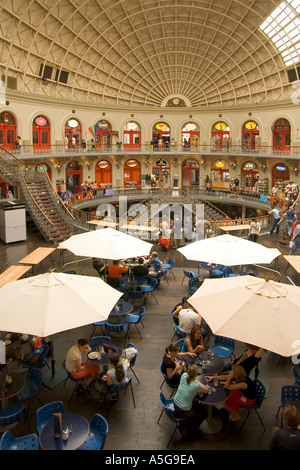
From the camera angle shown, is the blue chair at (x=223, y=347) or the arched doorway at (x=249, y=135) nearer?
the blue chair at (x=223, y=347)

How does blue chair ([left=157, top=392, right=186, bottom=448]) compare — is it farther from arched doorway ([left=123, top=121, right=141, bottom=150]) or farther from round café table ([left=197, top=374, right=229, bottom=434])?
arched doorway ([left=123, top=121, right=141, bottom=150])

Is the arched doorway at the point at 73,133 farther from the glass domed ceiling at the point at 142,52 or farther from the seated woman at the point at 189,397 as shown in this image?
the seated woman at the point at 189,397

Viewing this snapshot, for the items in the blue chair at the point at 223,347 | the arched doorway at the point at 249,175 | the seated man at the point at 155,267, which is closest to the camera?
the blue chair at the point at 223,347

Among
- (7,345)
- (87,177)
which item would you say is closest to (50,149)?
(87,177)

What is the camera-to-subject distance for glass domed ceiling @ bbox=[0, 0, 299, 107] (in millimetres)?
30141

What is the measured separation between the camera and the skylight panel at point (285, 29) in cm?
2942

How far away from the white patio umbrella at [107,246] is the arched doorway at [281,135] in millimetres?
28215

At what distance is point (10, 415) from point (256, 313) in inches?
177

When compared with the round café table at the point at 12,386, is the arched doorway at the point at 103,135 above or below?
above

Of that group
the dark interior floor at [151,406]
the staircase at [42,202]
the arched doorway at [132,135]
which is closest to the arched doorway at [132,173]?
the arched doorway at [132,135]

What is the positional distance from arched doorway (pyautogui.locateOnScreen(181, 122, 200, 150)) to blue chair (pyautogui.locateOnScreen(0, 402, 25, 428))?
3947 centimetres

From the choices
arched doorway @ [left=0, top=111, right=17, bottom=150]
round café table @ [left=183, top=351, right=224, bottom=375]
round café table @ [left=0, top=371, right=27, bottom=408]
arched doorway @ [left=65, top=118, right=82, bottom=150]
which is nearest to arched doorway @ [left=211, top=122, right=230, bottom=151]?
arched doorway @ [left=65, top=118, right=82, bottom=150]
